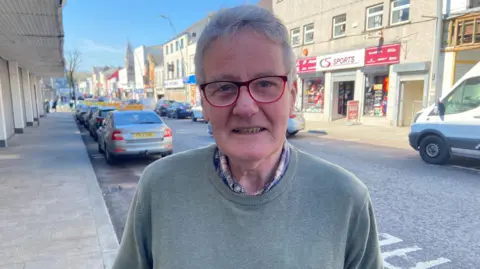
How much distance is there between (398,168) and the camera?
788 cm

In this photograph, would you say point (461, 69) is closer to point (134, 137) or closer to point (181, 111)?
point (134, 137)

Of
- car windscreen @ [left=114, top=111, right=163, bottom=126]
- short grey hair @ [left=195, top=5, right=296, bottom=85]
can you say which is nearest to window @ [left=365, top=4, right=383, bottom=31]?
car windscreen @ [left=114, top=111, right=163, bottom=126]

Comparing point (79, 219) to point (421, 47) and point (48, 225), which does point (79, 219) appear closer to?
point (48, 225)

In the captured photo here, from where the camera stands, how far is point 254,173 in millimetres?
1334

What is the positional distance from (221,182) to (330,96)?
791 inches

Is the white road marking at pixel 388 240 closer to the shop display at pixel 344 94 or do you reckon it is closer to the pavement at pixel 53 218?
the pavement at pixel 53 218

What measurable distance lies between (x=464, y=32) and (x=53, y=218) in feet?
51.8

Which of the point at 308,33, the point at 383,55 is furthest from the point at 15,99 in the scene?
the point at 383,55

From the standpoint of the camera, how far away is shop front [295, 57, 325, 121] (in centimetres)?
2144

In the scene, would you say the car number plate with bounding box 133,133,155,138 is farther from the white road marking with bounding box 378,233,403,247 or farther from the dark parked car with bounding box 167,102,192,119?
the dark parked car with bounding box 167,102,192,119

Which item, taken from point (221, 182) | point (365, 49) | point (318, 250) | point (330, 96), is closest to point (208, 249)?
point (221, 182)

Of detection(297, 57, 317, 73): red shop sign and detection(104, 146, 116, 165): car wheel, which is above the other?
detection(297, 57, 317, 73): red shop sign

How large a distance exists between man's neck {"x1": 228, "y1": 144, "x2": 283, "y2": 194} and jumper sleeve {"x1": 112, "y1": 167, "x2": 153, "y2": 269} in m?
0.36

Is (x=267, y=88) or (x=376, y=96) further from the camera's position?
(x=376, y=96)
